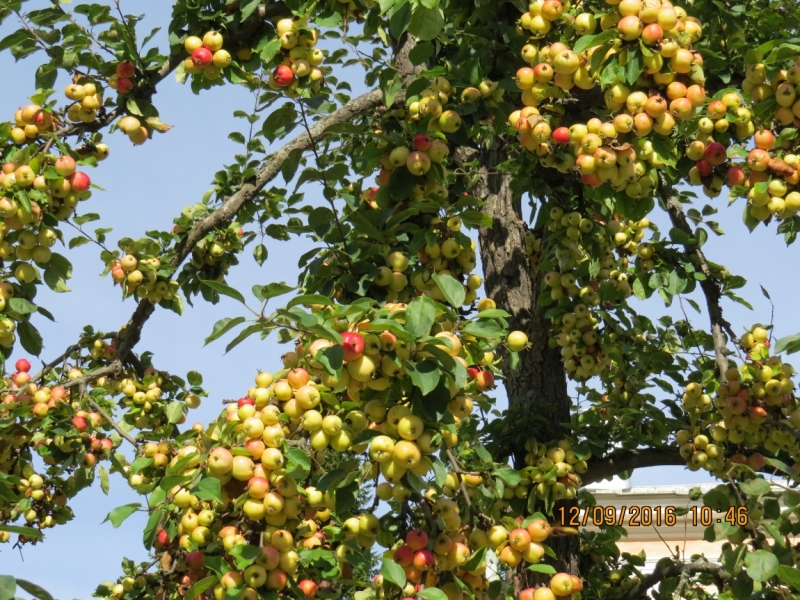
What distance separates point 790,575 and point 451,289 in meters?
1.52

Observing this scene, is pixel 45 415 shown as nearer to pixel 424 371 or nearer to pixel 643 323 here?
pixel 424 371

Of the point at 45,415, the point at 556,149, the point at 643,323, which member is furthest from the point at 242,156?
the point at 643,323

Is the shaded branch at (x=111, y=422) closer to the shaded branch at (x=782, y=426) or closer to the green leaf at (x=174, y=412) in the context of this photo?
the green leaf at (x=174, y=412)

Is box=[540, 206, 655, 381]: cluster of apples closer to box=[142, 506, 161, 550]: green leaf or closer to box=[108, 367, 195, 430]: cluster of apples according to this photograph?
box=[108, 367, 195, 430]: cluster of apples

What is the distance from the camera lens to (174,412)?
4.14 metres

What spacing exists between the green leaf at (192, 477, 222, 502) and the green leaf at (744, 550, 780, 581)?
1.76m

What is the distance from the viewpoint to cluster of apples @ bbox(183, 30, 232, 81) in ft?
10.6

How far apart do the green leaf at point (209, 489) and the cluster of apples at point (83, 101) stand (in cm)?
170

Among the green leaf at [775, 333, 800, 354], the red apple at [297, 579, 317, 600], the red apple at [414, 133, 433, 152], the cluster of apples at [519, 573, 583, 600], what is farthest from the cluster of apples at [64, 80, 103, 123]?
the green leaf at [775, 333, 800, 354]

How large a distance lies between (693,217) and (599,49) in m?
2.02

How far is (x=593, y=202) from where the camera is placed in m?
4.27

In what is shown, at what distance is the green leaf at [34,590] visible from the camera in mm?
1501

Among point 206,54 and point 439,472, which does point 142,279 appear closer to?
point 206,54

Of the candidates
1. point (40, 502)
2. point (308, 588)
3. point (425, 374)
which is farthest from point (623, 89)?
point (40, 502)
